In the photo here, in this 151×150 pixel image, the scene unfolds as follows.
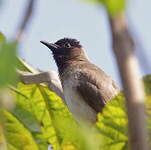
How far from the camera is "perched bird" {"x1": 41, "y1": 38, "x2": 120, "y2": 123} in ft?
19.2

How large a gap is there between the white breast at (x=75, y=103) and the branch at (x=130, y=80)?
4.72 m

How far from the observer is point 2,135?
2301 millimetres

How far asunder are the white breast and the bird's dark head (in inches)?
39.8

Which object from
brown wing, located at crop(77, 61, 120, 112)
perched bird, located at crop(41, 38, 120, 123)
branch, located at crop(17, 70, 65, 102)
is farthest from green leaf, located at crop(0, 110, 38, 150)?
brown wing, located at crop(77, 61, 120, 112)

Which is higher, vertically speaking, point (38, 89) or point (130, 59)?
point (130, 59)

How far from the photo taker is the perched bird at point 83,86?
584 cm

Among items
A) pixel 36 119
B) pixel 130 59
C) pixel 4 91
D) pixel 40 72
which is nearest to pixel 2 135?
pixel 36 119

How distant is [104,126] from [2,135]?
1.78ft

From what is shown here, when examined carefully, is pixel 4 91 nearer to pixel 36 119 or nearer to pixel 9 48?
pixel 9 48

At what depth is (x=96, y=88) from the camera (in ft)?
20.5

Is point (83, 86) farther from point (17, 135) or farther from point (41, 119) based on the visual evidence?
point (17, 135)

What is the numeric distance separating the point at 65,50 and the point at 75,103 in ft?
4.94

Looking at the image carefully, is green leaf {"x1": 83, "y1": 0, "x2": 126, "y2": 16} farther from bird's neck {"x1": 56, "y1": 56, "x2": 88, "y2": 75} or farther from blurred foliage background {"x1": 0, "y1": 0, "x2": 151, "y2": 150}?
bird's neck {"x1": 56, "y1": 56, "x2": 88, "y2": 75}

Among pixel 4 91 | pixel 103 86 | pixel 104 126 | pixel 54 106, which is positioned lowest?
pixel 103 86
